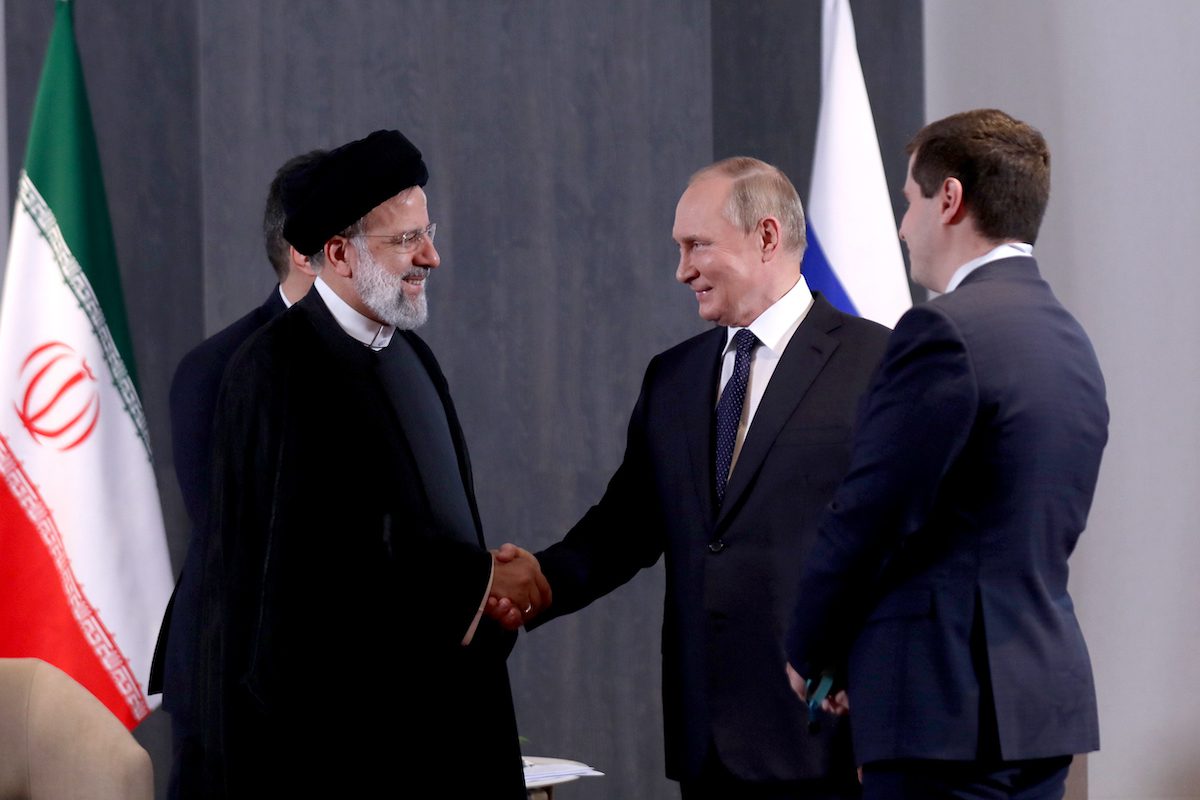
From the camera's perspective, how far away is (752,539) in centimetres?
255

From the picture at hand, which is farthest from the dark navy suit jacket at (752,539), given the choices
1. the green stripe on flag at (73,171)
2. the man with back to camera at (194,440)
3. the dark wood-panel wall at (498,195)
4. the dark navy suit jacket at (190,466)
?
the green stripe on flag at (73,171)

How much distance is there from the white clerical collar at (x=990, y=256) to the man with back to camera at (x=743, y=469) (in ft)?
1.30

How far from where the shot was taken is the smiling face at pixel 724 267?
9.05ft

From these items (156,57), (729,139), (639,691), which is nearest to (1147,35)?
(729,139)

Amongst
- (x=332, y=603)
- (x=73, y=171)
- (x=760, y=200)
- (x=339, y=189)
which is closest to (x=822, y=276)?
(x=760, y=200)

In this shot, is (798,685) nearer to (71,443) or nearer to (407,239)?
(407,239)

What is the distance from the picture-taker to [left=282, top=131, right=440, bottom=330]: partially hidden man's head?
264 cm

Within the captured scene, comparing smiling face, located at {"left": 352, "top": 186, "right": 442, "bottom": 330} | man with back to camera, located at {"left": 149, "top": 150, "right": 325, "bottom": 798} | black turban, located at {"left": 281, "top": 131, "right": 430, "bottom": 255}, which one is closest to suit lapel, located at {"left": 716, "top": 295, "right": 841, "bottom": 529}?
smiling face, located at {"left": 352, "top": 186, "right": 442, "bottom": 330}

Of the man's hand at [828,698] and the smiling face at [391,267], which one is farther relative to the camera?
the smiling face at [391,267]

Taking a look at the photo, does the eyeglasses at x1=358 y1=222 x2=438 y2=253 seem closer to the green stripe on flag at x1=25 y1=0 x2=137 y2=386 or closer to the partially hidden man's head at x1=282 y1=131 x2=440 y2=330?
the partially hidden man's head at x1=282 y1=131 x2=440 y2=330

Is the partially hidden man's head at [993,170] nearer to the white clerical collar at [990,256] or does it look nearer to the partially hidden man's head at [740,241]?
the white clerical collar at [990,256]

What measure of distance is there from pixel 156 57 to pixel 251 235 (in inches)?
25.9

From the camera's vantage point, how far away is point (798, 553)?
8.30 ft

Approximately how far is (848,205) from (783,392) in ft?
6.10
